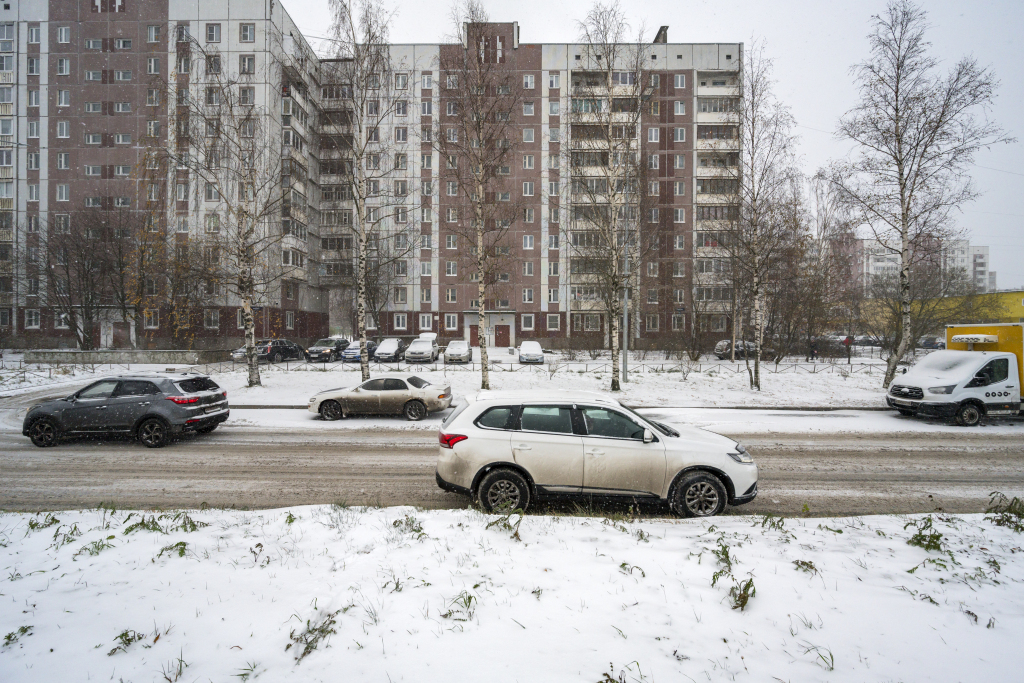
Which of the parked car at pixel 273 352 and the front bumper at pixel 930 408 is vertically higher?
the parked car at pixel 273 352

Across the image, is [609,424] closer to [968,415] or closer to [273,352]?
[968,415]

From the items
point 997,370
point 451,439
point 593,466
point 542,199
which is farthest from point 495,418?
point 542,199

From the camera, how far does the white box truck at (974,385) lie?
13172 millimetres

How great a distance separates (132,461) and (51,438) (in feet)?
10.2

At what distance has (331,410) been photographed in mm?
13672

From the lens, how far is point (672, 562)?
4094 millimetres

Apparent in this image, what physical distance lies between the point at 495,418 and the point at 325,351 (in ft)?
97.6

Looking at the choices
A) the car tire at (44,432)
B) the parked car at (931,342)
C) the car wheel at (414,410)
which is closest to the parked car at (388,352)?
the car wheel at (414,410)

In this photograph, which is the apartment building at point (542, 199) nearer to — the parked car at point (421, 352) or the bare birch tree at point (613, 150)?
the parked car at point (421, 352)

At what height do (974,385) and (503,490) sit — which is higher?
(974,385)

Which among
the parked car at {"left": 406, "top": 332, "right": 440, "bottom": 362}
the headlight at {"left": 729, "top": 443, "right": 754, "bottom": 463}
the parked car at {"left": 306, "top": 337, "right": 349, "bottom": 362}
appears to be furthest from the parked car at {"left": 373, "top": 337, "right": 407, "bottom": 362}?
the headlight at {"left": 729, "top": 443, "right": 754, "bottom": 463}

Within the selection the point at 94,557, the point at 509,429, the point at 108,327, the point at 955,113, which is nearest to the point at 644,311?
the point at 955,113

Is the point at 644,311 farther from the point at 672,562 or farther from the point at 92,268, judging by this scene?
the point at 92,268

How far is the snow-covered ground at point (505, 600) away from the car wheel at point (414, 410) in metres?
8.54
